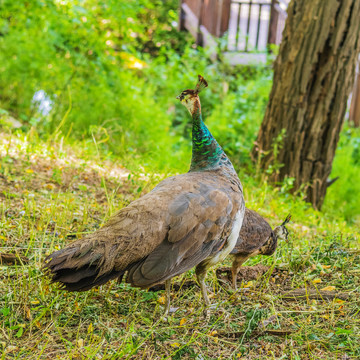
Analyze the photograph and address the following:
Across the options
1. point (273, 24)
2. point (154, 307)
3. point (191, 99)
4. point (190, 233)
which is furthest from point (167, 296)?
point (273, 24)

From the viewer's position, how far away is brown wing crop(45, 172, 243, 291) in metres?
2.61

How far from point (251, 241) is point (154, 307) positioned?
848mm

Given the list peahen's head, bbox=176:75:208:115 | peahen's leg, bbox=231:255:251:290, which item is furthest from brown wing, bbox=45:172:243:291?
peahen's head, bbox=176:75:208:115

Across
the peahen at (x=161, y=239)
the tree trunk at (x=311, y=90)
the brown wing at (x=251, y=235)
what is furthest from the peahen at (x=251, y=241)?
the tree trunk at (x=311, y=90)

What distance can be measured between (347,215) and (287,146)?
159cm

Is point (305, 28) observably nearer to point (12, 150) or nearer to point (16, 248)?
point (12, 150)

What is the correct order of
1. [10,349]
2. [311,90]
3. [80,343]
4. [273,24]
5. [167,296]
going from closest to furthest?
1. [10,349]
2. [80,343]
3. [167,296]
4. [311,90]
5. [273,24]

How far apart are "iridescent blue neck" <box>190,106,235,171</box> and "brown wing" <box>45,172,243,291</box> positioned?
56cm

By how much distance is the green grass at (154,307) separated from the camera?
9.16 ft

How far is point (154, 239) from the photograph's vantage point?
110 inches

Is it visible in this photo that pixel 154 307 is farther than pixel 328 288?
No

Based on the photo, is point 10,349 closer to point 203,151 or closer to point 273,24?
point 203,151

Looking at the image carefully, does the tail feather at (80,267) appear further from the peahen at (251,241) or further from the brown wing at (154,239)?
the peahen at (251,241)

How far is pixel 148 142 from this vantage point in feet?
21.9
